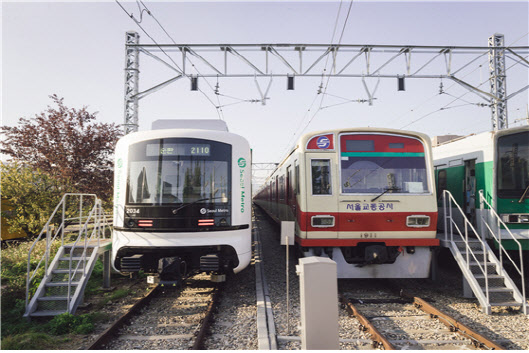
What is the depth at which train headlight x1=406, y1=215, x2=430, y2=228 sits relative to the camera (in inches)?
279

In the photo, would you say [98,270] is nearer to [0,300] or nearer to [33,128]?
[0,300]

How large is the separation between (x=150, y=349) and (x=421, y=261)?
534cm

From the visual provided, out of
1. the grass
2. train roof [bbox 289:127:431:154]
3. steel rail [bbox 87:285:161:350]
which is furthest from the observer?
train roof [bbox 289:127:431:154]

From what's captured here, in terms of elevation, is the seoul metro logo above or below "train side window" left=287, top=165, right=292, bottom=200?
above

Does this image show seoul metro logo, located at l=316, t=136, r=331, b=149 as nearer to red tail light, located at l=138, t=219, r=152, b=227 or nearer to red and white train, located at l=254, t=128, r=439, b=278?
red and white train, located at l=254, t=128, r=439, b=278

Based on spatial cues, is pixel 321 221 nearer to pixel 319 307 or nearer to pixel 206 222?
Result: pixel 206 222

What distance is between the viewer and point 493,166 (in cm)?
762

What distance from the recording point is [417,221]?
7.12 m

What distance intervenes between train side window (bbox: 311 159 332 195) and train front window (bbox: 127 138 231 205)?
188cm

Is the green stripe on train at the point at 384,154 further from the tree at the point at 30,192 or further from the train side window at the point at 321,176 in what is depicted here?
the tree at the point at 30,192

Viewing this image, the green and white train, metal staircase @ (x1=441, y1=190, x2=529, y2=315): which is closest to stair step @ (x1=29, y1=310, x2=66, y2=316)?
metal staircase @ (x1=441, y1=190, x2=529, y2=315)

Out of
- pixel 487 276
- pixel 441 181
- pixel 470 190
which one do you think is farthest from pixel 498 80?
pixel 487 276

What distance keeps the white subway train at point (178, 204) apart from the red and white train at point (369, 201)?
1634 mm

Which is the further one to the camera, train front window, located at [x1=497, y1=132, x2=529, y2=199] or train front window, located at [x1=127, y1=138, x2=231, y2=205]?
train front window, located at [x1=497, y1=132, x2=529, y2=199]
